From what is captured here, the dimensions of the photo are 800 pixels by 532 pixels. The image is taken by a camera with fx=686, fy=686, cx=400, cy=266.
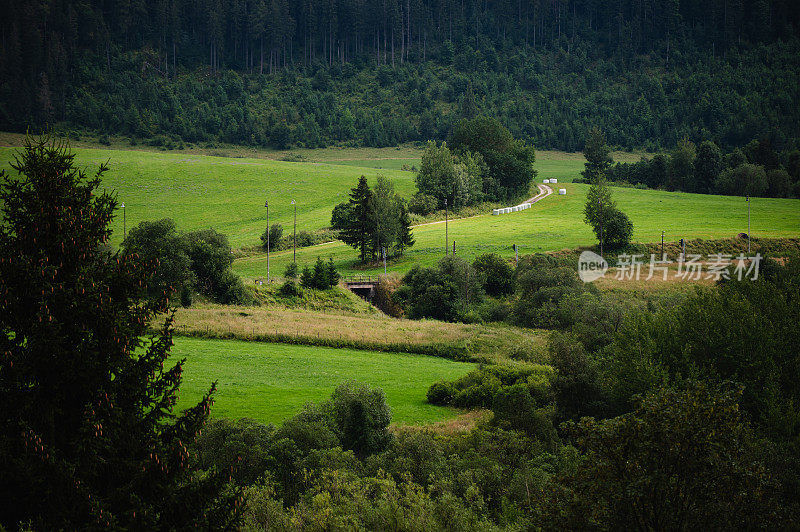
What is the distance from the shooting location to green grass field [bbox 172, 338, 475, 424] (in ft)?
112

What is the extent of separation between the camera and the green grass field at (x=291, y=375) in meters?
34.3

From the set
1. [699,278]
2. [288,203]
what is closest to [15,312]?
[699,278]

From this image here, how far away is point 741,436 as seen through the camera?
20312mm

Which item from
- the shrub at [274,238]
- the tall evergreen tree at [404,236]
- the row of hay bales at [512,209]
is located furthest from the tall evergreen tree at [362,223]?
the row of hay bales at [512,209]

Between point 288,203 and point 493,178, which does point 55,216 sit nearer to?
point 288,203

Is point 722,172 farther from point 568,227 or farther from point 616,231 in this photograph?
point 616,231

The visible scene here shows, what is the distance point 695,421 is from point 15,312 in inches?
604

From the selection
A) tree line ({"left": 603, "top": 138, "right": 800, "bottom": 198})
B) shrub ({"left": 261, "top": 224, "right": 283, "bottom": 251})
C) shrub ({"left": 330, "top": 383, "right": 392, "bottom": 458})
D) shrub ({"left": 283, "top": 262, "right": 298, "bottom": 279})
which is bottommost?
shrub ({"left": 330, "top": 383, "right": 392, "bottom": 458})

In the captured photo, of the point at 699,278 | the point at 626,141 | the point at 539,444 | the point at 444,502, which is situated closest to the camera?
the point at 444,502

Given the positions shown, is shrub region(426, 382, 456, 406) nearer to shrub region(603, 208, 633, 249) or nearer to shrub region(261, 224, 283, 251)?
shrub region(603, 208, 633, 249)

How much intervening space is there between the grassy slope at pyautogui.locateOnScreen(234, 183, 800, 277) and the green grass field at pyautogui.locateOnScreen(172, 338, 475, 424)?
31317mm

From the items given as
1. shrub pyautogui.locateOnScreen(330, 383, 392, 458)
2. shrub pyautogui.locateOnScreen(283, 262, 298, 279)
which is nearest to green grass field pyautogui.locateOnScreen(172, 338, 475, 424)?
shrub pyautogui.locateOnScreen(330, 383, 392, 458)

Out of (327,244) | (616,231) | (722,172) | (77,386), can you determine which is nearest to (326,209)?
(327,244)

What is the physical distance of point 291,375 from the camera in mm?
40219
